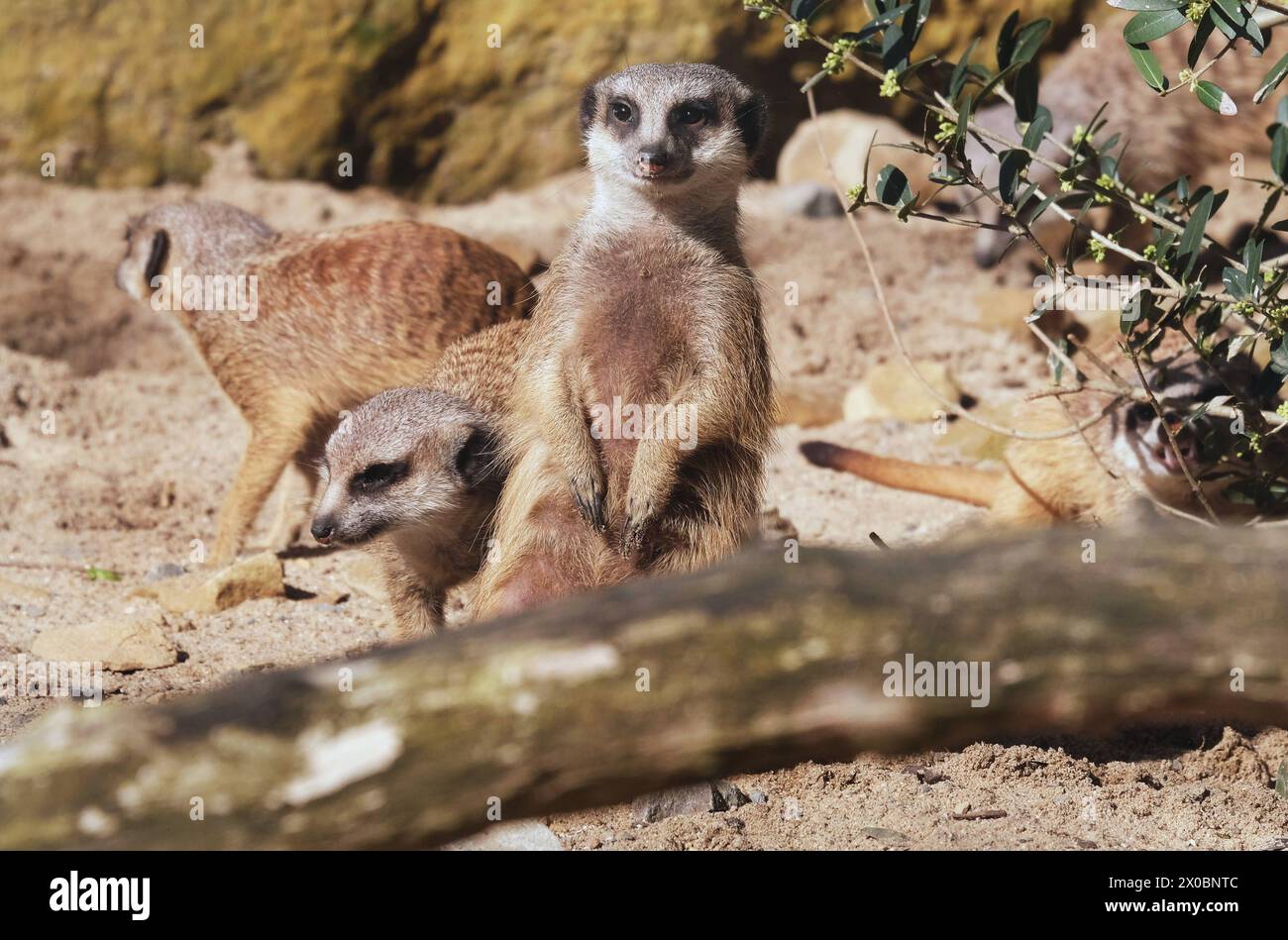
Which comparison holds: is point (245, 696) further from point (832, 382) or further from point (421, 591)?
point (832, 382)

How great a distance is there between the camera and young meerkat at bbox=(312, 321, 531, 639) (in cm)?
365

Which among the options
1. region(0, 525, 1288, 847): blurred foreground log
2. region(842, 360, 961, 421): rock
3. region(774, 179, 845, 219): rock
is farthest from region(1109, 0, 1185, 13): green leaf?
region(774, 179, 845, 219): rock

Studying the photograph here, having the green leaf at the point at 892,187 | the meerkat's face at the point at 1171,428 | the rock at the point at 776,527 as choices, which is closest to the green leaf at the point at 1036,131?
the green leaf at the point at 892,187

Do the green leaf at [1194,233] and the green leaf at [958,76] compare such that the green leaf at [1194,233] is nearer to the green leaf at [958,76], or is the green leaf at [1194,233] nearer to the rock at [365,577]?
the green leaf at [958,76]

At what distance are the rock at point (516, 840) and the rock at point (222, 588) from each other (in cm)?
165

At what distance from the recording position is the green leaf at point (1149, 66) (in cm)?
286

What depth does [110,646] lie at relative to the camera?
363 centimetres

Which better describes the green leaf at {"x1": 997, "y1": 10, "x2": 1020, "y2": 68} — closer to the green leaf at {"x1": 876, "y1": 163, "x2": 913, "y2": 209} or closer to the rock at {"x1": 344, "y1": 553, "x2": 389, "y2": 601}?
the green leaf at {"x1": 876, "y1": 163, "x2": 913, "y2": 209}

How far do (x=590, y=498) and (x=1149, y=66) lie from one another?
5.17ft

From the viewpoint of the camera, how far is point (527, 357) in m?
3.66

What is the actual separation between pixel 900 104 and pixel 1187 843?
18.0ft

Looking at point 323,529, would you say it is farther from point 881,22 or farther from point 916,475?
point 916,475

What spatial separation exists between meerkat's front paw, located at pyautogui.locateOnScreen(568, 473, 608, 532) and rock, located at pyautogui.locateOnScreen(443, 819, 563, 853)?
867 millimetres

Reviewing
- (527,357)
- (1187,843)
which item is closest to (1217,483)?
(1187,843)
